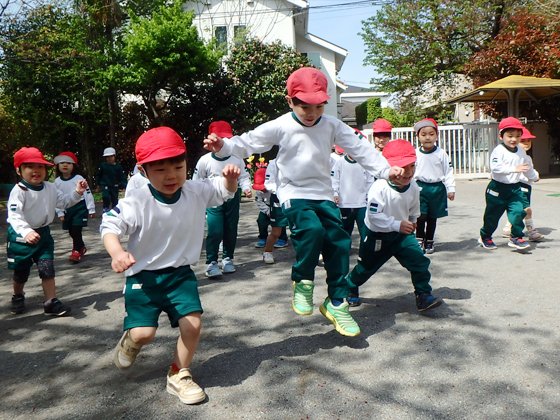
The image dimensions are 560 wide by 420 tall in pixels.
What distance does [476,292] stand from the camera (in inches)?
198

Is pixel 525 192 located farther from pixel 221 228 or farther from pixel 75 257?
pixel 75 257

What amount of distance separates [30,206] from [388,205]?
11.1ft

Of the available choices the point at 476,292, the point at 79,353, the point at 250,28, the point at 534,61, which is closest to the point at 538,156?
the point at 534,61

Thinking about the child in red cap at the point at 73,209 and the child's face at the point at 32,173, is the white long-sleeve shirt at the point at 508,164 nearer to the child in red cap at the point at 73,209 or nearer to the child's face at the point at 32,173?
the child's face at the point at 32,173

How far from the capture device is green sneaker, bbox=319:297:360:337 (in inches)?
145

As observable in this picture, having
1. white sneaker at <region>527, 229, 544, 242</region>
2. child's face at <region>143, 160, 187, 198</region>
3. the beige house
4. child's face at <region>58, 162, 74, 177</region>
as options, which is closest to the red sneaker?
child's face at <region>58, 162, 74, 177</region>

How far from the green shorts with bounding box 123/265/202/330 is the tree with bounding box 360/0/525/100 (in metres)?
22.7

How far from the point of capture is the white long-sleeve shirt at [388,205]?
442cm

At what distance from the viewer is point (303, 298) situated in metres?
3.87

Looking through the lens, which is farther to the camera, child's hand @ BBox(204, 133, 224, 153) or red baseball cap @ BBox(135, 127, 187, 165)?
child's hand @ BBox(204, 133, 224, 153)

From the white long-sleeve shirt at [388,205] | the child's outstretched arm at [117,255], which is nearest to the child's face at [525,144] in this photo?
the white long-sleeve shirt at [388,205]

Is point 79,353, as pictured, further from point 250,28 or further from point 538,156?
point 250,28

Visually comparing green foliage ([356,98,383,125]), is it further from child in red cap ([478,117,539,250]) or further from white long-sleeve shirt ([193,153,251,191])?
white long-sleeve shirt ([193,153,251,191])

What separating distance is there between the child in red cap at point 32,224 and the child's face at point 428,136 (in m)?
4.58
